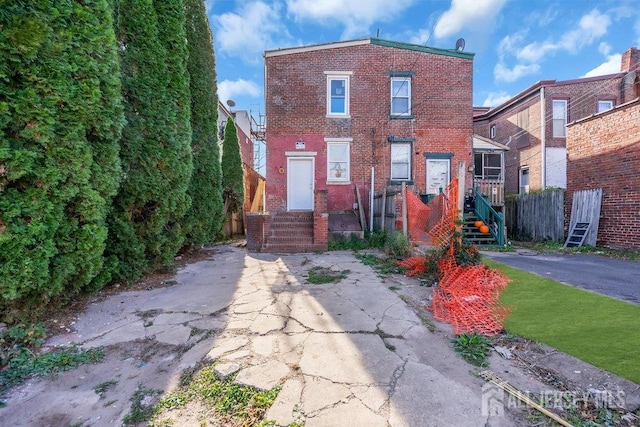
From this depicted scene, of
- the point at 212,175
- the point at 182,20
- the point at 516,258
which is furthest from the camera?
the point at 212,175

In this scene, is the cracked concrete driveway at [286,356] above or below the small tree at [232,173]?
below

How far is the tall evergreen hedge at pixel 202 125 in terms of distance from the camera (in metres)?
6.74

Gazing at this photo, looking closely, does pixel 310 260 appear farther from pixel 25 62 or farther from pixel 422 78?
pixel 422 78

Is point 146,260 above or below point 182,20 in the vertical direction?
below

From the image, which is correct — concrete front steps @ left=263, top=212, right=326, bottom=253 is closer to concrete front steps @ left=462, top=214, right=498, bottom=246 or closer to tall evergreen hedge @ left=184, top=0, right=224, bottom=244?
tall evergreen hedge @ left=184, top=0, right=224, bottom=244

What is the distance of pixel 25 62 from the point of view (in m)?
2.71

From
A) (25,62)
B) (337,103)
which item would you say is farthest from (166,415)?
(337,103)

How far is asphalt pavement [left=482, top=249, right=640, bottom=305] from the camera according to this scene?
4.12 metres

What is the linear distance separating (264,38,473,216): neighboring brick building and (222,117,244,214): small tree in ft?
5.27

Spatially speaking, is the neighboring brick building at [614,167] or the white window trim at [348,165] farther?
the white window trim at [348,165]

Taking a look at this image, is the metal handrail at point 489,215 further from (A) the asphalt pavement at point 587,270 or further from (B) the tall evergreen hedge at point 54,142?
(B) the tall evergreen hedge at point 54,142

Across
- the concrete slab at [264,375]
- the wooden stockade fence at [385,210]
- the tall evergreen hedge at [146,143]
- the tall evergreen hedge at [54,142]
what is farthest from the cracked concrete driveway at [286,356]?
the wooden stockade fence at [385,210]

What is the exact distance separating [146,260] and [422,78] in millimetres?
10493

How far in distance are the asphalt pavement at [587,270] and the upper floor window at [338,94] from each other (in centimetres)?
687
